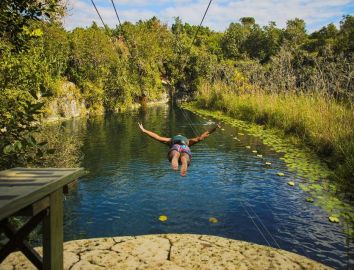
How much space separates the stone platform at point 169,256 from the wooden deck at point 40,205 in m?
1.16

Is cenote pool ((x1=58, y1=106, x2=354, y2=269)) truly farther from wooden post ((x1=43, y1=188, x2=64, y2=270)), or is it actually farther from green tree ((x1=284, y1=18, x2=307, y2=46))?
green tree ((x1=284, y1=18, x2=307, y2=46))

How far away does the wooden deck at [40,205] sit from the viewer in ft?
8.44

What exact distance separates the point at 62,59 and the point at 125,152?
1420 centimetres

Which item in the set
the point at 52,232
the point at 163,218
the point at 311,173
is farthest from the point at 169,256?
the point at 311,173

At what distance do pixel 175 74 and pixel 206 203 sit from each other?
31.0 meters

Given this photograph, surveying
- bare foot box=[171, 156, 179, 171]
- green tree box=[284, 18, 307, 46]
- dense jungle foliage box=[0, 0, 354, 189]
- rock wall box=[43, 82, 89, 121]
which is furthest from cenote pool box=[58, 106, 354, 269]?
green tree box=[284, 18, 307, 46]

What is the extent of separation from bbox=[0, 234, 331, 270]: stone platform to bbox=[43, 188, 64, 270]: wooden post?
113 centimetres

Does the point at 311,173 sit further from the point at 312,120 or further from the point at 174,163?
the point at 174,163

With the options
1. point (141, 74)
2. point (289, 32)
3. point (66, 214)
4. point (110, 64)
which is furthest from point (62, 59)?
point (289, 32)

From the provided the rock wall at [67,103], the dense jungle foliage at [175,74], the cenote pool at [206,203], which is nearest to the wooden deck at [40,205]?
the dense jungle foliage at [175,74]

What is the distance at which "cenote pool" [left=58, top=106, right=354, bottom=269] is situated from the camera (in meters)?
5.91

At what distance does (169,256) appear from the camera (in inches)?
180

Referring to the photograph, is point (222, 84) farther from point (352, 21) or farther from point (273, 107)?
point (352, 21)

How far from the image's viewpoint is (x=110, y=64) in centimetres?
2820
